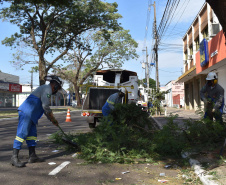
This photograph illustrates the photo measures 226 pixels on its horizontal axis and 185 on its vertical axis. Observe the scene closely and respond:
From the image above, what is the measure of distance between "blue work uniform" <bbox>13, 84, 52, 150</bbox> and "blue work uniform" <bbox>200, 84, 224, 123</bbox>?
3693mm

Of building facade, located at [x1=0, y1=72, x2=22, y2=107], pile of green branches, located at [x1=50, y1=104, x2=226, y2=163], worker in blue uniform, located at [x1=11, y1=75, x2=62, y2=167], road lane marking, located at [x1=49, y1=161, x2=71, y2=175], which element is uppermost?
building facade, located at [x1=0, y1=72, x2=22, y2=107]

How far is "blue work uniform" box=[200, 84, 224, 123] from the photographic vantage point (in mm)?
6273

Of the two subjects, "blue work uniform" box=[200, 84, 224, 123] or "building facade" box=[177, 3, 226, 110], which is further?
"building facade" box=[177, 3, 226, 110]

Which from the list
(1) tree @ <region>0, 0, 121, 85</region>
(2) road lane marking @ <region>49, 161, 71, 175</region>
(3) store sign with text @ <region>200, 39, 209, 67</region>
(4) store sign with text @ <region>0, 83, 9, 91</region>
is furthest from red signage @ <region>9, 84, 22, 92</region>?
(2) road lane marking @ <region>49, 161, 71, 175</region>

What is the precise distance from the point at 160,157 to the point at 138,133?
4.44 ft

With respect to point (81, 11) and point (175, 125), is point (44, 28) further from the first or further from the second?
point (175, 125)

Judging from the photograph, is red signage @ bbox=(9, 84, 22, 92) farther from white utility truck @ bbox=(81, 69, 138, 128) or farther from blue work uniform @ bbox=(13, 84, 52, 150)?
blue work uniform @ bbox=(13, 84, 52, 150)

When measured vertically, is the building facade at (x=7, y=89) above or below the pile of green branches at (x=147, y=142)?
above

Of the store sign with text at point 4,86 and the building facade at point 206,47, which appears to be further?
the store sign with text at point 4,86

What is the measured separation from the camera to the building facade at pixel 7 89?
46.7 meters

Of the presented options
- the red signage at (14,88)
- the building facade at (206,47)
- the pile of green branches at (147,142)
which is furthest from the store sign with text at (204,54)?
the red signage at (14,88)

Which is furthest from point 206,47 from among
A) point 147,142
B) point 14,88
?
point 14,88

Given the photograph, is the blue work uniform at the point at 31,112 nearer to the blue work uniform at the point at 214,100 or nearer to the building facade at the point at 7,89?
the blue work uniform at the point at 214,100

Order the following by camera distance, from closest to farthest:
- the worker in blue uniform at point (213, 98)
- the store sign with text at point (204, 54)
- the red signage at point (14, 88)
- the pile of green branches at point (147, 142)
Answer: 1. the pile of green branches at point (147, 142)
2. the worker in blue uniform at point (213, 98)
3. the store sign with text at point (204, 54)
4. the red signage at point (14, 88)
